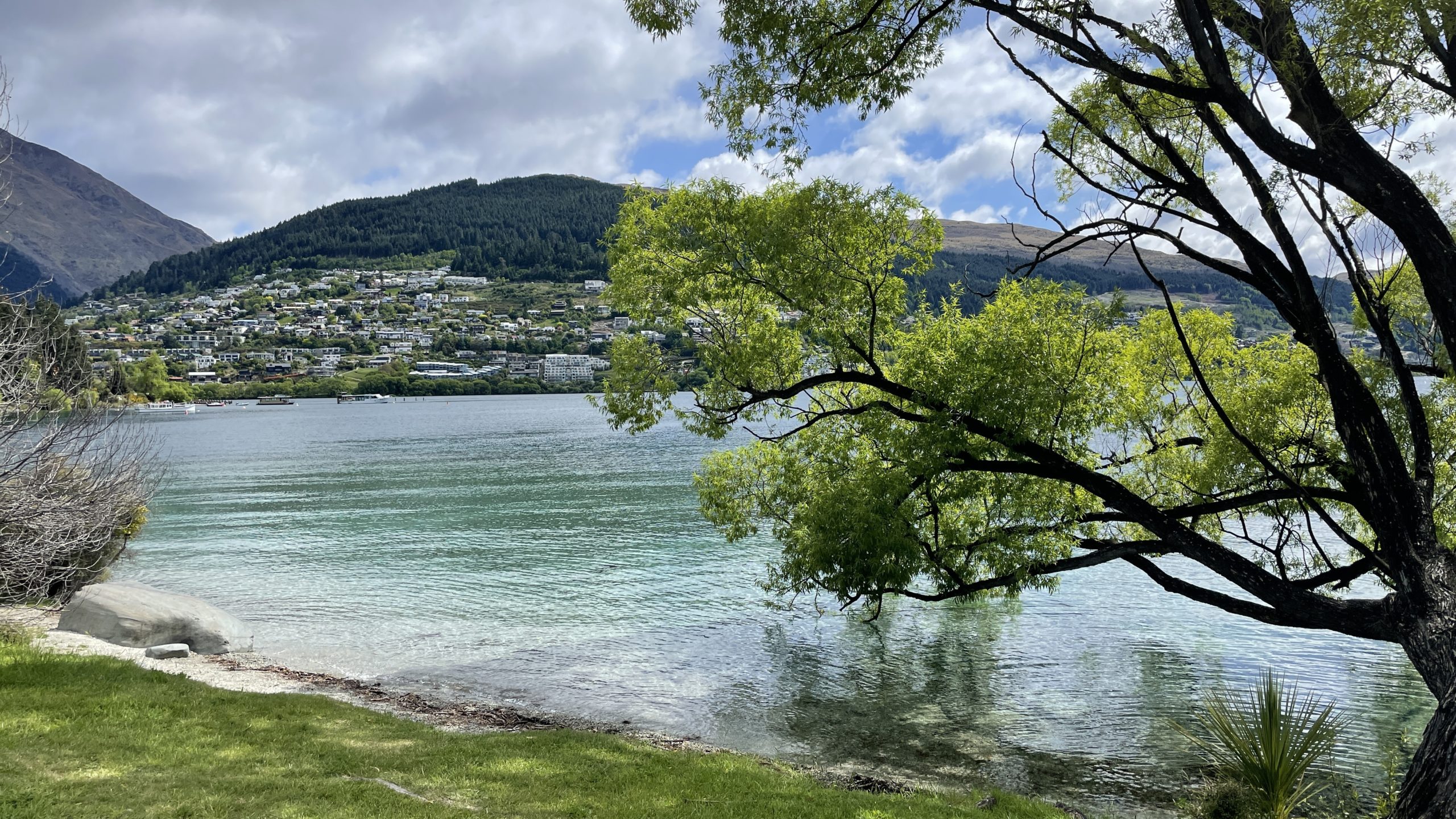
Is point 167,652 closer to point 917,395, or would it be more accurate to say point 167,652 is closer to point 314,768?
point 314,768

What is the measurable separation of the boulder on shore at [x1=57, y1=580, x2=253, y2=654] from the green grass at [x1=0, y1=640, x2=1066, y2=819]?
562 cm

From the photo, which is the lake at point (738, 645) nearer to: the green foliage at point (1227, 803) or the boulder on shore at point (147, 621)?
the green foliage at point (1227, 803)

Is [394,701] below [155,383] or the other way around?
below

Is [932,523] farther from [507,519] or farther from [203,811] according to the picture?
[507,519]

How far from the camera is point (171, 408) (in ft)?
533

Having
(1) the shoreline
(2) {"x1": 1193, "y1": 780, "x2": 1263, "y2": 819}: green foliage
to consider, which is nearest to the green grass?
(1) the shoreline

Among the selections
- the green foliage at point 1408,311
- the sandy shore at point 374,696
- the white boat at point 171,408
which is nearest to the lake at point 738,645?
the sandy shore at point 374,696

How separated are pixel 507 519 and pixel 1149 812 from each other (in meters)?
31.8

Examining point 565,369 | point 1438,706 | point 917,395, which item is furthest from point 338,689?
point 565,369

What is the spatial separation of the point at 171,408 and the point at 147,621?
566ft

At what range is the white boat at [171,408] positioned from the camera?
15000cm

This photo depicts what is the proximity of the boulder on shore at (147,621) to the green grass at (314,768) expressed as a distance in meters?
5.62

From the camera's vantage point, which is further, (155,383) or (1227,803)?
(155,383)

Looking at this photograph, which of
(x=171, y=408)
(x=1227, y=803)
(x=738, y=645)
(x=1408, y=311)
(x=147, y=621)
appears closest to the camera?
(x=1227, y=803)
